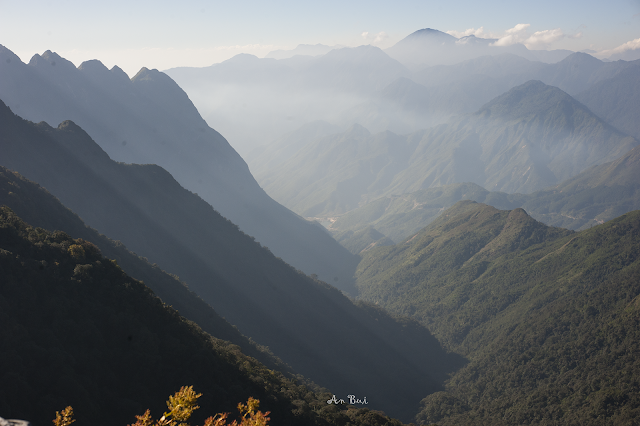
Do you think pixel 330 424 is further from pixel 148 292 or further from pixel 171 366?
pixel 148 292

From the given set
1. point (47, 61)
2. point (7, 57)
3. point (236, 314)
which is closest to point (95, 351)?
point (236, 314)

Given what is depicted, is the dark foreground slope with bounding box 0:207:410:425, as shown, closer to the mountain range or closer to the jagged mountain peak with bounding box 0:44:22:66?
the mountain range

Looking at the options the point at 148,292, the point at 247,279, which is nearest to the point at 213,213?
the point at 247,279

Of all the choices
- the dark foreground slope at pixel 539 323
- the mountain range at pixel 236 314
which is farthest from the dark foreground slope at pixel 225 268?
the dark foreground slope at pixel 539 323

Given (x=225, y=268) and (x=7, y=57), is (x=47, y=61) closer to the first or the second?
(x=7, y=57)

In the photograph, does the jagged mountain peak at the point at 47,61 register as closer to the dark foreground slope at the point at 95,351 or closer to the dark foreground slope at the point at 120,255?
the dark foreground slope at the point at 120,255
